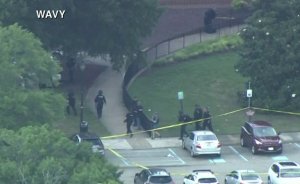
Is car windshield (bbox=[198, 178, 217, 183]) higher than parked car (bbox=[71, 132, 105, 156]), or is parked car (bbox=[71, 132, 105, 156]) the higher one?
parked car (bbox=[71, 132, 105, 156])

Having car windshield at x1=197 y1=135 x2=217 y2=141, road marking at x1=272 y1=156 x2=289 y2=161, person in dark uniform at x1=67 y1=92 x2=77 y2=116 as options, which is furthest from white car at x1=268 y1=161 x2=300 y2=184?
person in dark uniform at x1=67 y1=92 x2=77 y2=116

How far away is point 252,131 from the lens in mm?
75625

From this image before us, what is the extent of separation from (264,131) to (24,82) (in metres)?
13.7

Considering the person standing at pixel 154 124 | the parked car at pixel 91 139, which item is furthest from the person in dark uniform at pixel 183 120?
the parked car at pixel 91 139

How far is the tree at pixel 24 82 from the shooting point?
64812 mm

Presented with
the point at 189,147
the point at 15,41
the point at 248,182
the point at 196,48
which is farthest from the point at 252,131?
the point at 196,48

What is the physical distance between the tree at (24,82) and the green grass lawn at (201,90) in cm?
1240

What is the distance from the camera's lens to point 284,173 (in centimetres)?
6750

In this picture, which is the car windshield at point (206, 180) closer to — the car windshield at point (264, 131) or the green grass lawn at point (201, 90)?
the car windshield at point (264, 131)

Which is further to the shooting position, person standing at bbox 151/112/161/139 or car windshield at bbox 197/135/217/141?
person standing at bbox 151/112/161/139

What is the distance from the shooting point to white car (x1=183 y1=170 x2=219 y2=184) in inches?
2608

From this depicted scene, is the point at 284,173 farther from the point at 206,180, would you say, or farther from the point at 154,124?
the point at 154,124

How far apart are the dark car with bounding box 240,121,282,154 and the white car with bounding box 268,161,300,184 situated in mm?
5935

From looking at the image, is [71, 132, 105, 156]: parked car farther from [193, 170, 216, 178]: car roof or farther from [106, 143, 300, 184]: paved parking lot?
[193, 170, 216, 178]: car roof
